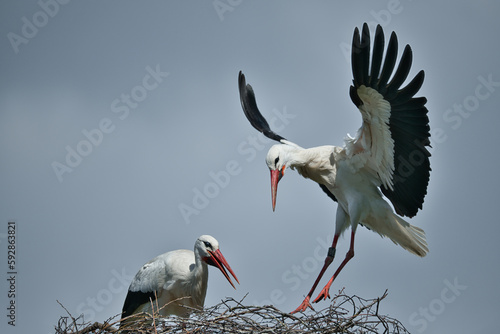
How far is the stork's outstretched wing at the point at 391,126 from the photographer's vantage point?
5211 millimetres

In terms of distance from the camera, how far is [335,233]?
632 centimetres

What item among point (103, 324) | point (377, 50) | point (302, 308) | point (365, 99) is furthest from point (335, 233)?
point (103, 324)

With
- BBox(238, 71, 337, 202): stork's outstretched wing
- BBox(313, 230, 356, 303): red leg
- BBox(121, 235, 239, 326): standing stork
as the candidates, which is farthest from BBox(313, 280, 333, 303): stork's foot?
BBox(238, 71, 337, 202): stork's outstretched wing

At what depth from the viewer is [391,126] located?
18.4ft

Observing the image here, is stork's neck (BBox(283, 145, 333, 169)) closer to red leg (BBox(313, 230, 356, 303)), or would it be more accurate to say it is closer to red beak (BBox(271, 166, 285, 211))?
red beak (BBox(271, 166, 285, 211))

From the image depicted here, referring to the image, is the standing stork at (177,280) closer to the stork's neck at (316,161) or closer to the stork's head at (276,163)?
the stork's head at (276,163)

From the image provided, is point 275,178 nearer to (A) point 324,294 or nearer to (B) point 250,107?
(A) point 324,294

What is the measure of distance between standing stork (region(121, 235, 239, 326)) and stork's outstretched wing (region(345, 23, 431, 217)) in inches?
52.8

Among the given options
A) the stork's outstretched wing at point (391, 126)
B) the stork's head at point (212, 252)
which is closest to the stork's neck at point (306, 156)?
the stork's outstretched wing at point (391, 126)

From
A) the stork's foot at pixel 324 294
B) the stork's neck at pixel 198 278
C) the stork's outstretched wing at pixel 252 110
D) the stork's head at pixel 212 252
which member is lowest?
the stork's foot at pixel 324 294

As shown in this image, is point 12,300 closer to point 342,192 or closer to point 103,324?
point 103,324

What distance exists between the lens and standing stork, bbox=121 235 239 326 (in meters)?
6.16

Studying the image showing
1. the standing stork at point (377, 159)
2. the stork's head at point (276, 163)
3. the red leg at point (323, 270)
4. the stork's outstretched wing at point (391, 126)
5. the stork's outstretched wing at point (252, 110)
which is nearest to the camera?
the stork's outstretched wing at point (391, 126)

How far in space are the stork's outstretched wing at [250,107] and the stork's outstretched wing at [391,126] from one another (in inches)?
47.1
